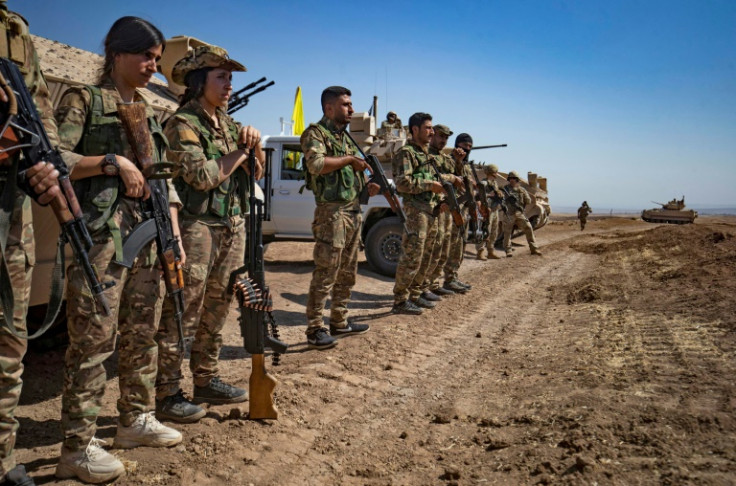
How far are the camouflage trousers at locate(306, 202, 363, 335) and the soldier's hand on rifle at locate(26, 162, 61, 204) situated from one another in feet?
8.18

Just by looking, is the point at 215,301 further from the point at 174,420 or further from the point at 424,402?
the point at 424,402

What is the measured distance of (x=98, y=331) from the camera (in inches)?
88.5

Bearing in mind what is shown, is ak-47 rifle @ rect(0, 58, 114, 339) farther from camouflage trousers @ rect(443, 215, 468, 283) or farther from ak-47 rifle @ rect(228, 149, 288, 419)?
camouflage trousers @ rect(443, 215, 468, 283)

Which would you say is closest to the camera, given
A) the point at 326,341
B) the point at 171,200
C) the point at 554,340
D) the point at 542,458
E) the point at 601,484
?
the point at 601,484

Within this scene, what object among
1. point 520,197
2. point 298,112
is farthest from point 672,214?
point 298,112

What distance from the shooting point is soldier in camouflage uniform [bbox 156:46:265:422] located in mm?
2863

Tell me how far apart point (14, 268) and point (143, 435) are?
3.34 feet

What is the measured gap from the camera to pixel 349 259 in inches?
186

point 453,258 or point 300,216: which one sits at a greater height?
point 300,216

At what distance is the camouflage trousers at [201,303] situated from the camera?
2.87 meters

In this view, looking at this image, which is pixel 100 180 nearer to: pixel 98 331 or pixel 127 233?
pixel 127 233

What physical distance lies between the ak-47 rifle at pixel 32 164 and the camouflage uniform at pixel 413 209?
414 centimetres

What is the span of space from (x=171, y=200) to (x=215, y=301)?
725 mm

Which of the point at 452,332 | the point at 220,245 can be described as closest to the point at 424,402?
the point at 220,245
